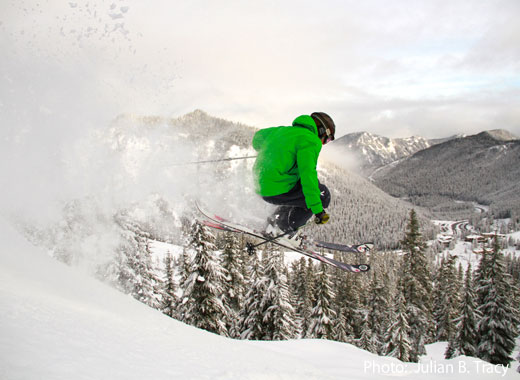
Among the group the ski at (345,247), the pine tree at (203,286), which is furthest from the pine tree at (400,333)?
the ski at (345,247)

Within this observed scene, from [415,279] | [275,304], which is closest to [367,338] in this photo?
[415,279]

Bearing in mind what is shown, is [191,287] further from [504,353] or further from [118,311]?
[504,353]

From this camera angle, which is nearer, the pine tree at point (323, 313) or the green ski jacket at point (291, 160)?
the green ski jacket at point (291, 160)

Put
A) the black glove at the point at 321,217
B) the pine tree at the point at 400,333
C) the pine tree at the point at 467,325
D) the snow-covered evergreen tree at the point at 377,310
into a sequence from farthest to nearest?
1. the snow-covered evergreen tree at the point at 377,310
2. the pine tree at the point at 467,325
3. the pine tree at the point at 400,333
4. the black glove at the point at 321,217

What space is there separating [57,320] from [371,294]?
3373cm

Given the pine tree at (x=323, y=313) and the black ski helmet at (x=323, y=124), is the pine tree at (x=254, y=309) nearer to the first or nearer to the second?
the pine tree at (x=323, y=313)

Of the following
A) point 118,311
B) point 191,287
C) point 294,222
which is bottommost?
point 191,287

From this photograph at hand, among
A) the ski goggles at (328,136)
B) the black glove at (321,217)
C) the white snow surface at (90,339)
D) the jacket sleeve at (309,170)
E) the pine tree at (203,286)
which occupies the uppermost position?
the ski goggles at (328,136)

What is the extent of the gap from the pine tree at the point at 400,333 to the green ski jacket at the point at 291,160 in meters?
21.2

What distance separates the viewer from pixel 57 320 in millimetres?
2760

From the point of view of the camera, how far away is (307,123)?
5324 mm

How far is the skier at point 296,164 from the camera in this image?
5.08 metres

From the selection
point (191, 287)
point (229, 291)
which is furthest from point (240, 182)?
point (229, 291)

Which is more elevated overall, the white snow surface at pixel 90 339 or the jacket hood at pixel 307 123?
the jacket hood at pixel 307 123
